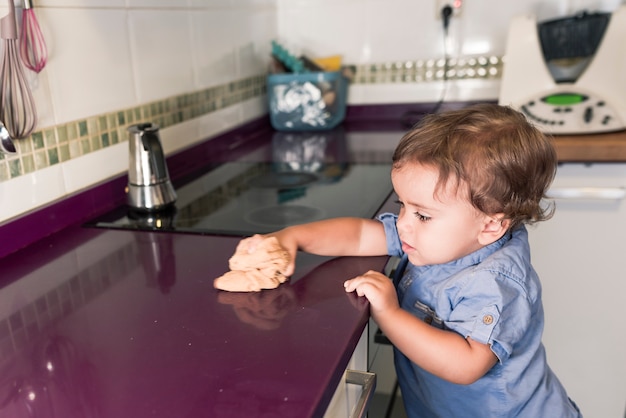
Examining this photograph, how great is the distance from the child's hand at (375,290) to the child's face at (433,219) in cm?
8

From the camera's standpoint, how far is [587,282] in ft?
4.59

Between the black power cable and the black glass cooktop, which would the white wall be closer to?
the black power cable

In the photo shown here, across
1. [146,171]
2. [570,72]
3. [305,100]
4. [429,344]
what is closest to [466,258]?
[429,344]

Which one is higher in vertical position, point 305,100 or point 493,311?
point 305,100

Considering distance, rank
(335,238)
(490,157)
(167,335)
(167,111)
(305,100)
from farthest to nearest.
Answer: (305,100)
(167,111)
(335,238)
(490,157)
(167,335)

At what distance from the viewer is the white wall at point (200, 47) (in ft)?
3.20

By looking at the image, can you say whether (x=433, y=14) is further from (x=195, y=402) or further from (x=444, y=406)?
(x=195, y=402)

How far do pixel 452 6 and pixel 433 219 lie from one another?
1222 mm

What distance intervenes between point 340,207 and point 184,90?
0.57 metres

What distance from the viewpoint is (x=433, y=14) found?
1.78m

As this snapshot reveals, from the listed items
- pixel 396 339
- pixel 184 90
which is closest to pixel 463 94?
pixel 184 90

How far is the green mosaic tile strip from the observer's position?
91 cm

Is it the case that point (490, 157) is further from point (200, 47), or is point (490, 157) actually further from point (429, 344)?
point (200, 47)

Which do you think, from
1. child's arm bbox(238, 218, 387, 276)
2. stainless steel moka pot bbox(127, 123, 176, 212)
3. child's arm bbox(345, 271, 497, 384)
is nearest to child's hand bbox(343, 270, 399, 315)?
child's arm bbox(345, 271, 497, 384)
